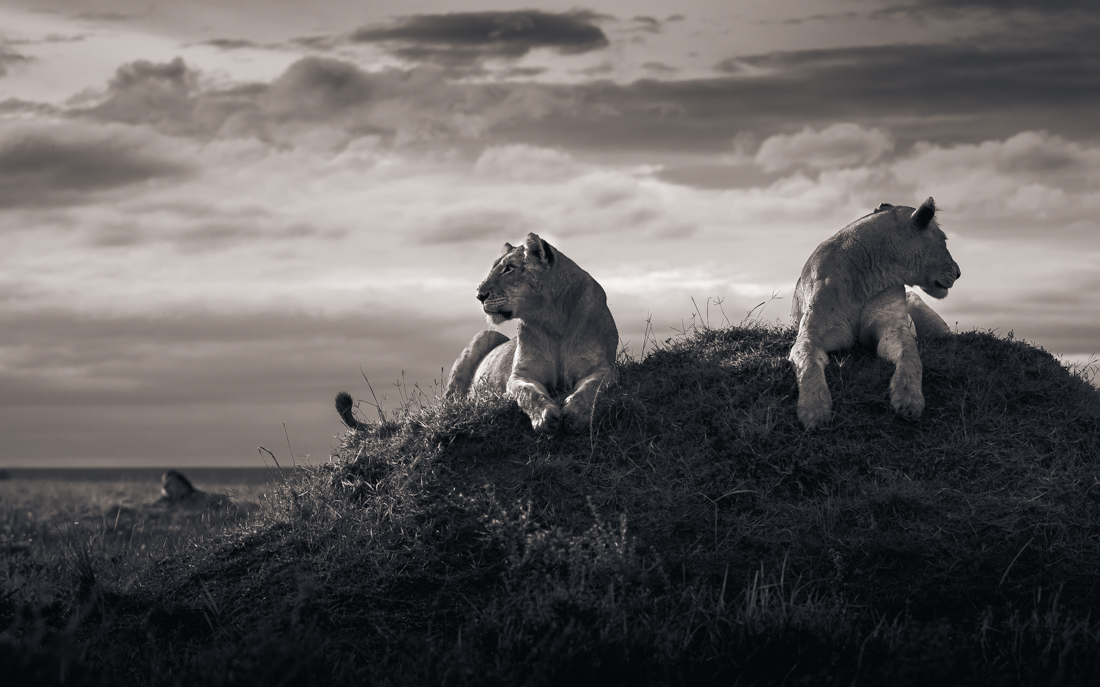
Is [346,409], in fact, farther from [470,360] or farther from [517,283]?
[517,283]

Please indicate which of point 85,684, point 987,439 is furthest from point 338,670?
point 987,439

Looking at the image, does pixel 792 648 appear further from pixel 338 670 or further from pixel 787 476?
pixel 338 670

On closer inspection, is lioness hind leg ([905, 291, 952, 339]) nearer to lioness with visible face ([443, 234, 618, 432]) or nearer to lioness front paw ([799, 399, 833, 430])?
lioness front paw ([799, 399, 833, 430])

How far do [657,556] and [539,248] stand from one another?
3.06 m

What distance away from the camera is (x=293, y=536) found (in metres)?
7.35

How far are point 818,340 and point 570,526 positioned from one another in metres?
3.03

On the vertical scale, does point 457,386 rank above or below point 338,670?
above

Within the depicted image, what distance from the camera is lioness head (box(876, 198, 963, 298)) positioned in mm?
8609

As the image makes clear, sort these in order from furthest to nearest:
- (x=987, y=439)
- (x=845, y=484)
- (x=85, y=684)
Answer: (x=987, y=439) → (x=845, y=484) → (x=85, y=684)

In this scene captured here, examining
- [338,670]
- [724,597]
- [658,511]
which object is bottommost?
[338,670]

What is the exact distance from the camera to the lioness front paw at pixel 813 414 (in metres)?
7.53

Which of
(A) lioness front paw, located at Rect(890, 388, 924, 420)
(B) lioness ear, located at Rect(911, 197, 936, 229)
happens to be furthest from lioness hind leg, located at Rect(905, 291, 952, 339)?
(A) lioness front paw, located at Rect(890, 388, 924, 420)

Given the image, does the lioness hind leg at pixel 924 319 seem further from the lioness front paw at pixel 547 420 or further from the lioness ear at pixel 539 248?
the lioness front paw at pixel 547 420

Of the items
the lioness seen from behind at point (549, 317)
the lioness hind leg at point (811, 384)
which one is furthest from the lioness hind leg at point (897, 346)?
the lioness seen from behind at point (549, 317)
